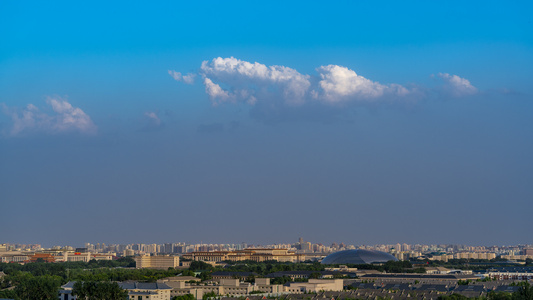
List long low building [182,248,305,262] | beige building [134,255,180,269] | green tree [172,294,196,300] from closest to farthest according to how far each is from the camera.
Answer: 1. green tree [172,294,196,300]
2. beige building [134,255,180,269]
3. long low building [182,248,305,262]

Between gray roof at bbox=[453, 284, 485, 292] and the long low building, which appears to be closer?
gray roof at bbox=[453, 284, 485, 292]

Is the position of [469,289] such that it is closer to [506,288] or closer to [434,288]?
[506,288]

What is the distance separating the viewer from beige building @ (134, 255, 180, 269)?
109438mm


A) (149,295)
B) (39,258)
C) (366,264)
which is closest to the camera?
(149,295)

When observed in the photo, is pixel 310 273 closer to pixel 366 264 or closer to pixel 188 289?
pixel 366 264

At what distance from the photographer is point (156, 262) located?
11162cm

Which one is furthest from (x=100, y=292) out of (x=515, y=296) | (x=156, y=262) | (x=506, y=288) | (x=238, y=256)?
(x=238, y=256)

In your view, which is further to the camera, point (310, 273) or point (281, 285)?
point (310, 273)

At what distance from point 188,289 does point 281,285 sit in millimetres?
10453

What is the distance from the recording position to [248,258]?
128 m

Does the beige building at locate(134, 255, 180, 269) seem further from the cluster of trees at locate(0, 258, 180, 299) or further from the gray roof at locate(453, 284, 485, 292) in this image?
the gray roof at locate(453, 284, 485, 292)

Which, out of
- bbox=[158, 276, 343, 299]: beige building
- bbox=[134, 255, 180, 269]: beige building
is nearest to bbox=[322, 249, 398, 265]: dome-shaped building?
bbox=[134, 255, 180, 269]: beige building

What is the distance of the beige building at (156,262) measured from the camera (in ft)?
359

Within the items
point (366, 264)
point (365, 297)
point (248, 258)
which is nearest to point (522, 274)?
point (366, 264)
